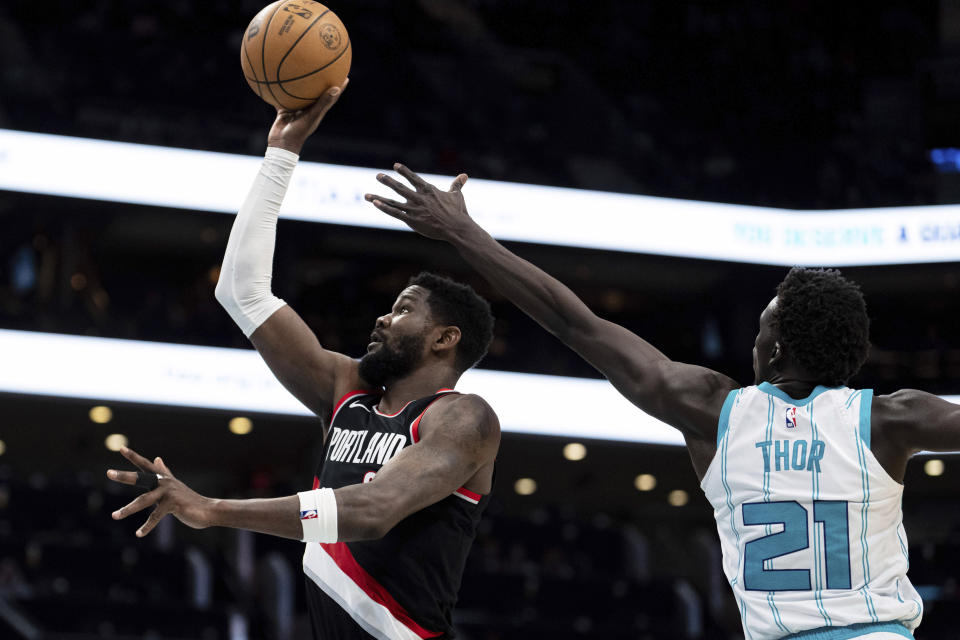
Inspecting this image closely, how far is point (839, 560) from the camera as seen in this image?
3225mm

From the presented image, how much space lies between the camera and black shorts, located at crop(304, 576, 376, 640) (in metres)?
3.95

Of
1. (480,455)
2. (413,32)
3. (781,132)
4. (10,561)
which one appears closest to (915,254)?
(781,132)

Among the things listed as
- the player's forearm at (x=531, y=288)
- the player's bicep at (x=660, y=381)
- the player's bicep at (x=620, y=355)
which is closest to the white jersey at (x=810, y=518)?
the player's bicep at (x=660, y=381)

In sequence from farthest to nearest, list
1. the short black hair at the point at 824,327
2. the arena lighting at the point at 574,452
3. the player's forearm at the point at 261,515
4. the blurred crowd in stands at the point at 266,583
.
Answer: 1. the arena lighting at the point at 574,452
2. the blurred crowd in stands at the point at 266,583
3. the short black hair at the point at 824,327
4. the player's forearm at the point at 261,515

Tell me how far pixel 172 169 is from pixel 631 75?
7922mm

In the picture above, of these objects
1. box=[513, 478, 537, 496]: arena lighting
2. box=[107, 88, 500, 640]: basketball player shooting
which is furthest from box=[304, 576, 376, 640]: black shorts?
box=[513, 478, 537, 496]: arena lighting

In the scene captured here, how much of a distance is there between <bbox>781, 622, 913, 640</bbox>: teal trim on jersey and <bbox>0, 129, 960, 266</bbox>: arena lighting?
11517mm

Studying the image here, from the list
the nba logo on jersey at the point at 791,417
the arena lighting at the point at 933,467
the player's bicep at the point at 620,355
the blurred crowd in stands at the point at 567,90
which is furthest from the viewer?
the arena lighting at the point at 933,467

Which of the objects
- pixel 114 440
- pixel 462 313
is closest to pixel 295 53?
pixel 462 313

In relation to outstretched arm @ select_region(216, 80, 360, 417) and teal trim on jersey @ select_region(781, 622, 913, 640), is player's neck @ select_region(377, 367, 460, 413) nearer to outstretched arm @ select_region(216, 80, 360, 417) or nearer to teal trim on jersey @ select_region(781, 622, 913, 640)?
outstretched arm @ select_region(216, 80, 360, 417)

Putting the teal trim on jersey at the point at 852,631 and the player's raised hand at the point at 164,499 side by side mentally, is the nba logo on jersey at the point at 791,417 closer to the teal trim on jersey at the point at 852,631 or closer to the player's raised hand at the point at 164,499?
the teal trim on jersey at the point at 852,631

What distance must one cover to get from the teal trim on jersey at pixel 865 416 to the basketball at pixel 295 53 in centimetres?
222

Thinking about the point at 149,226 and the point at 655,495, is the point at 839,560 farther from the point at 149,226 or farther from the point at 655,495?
the point at 655,495

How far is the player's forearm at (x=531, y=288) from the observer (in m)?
3.68
